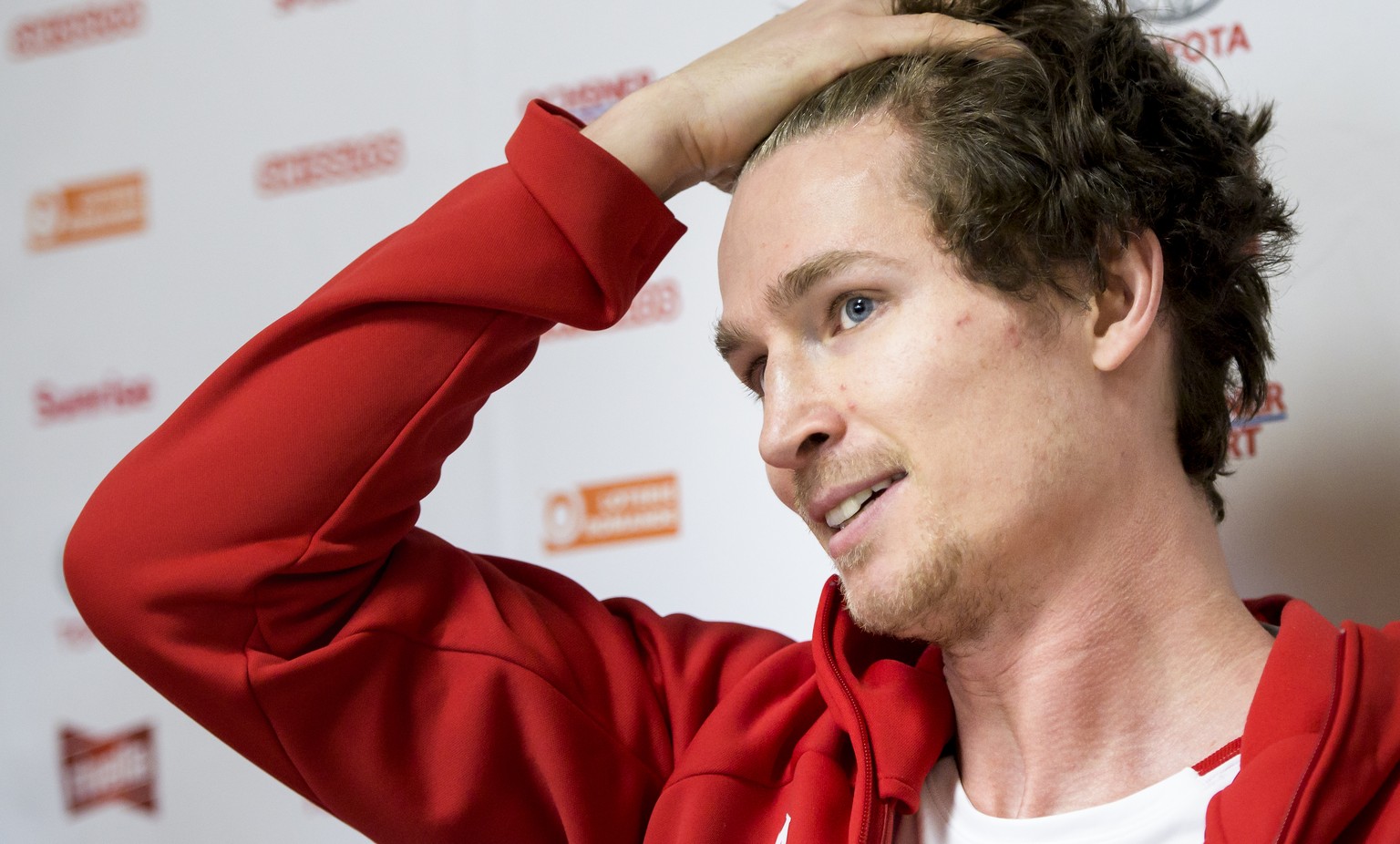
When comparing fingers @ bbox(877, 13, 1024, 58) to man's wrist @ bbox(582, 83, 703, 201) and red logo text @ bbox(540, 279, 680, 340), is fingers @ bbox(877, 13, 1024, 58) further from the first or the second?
red logo text @ bbox(540, 279, 680, 340)

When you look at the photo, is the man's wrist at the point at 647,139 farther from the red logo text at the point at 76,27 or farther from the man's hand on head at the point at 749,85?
the red logo text at the point at 76,27

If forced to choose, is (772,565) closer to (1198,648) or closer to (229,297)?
(1198,648)

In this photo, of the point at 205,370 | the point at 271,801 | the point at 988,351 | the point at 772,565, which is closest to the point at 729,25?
the point at 772,565

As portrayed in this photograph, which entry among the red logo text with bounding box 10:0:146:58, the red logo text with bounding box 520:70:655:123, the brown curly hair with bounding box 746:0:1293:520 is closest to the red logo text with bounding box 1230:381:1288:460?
the brown curly hair with bounding box 746:0:1293:520

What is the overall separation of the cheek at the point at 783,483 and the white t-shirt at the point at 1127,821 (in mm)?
293

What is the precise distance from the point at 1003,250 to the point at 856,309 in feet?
0.41

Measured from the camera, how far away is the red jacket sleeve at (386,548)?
1.00 meters

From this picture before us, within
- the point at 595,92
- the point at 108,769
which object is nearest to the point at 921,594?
the point at 595,92

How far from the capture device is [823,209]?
99 cm

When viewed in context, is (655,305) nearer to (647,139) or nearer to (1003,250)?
(647,139)

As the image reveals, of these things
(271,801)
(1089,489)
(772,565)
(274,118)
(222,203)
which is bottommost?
(271,801)

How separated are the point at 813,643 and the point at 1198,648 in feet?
1.02

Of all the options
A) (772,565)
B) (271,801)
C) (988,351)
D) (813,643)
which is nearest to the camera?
(988,351)

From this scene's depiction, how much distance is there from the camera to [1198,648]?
97 centimetres
